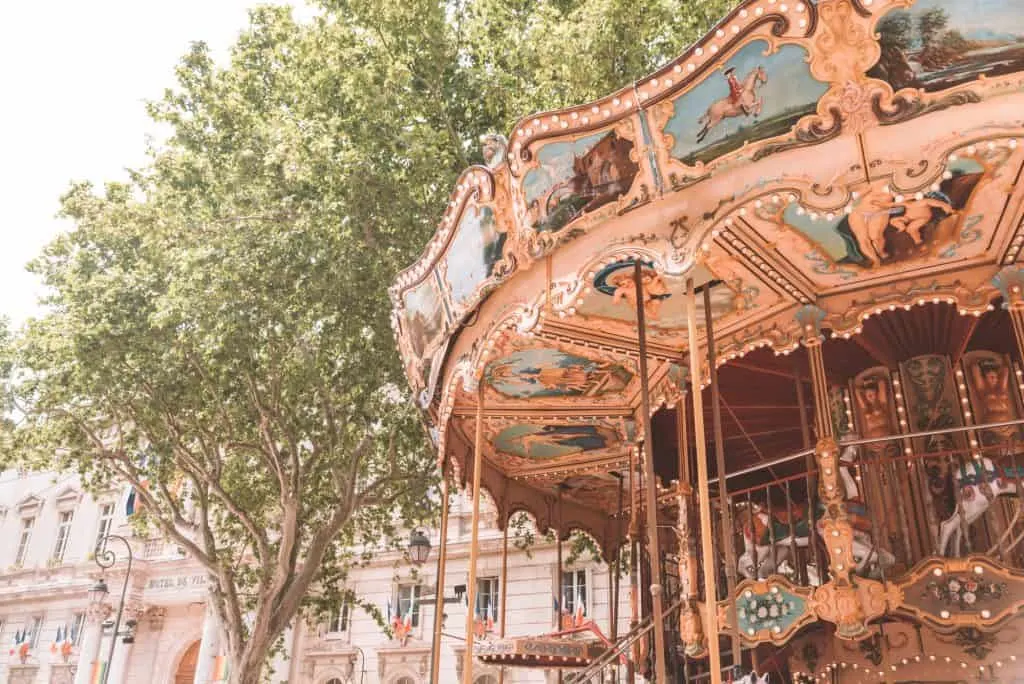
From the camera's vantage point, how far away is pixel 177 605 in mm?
28312

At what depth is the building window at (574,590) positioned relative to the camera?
2002 cm

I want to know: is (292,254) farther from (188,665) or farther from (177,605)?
(188,665)

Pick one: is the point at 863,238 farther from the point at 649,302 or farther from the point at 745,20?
the point at 745,20

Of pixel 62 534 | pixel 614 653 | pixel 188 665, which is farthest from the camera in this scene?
pixel 62 534

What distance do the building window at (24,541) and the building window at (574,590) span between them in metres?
24.8

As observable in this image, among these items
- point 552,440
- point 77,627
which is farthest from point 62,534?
point 552,440

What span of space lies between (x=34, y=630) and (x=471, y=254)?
32.5 m

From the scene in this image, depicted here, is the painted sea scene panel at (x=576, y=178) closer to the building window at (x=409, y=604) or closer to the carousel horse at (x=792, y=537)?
the carousel horse at (x=792, y=537)

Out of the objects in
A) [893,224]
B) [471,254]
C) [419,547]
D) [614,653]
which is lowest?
[614,653]

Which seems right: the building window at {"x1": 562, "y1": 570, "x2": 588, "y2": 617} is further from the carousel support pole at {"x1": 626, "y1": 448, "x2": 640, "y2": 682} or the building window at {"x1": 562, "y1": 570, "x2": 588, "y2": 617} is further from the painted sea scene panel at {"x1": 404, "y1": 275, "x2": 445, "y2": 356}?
the painted sea scene panel at {"x1": 404, "y1": 275, "x2": 445, "y2": 356}

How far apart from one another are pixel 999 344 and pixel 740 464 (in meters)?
4.86

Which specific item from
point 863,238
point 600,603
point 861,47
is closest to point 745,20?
point 861,47

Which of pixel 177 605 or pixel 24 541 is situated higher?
pixel 24 541

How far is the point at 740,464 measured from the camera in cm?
1300
